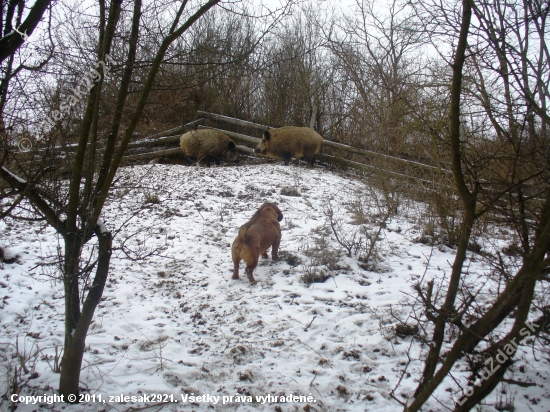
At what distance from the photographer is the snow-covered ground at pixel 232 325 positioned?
2.79 meters

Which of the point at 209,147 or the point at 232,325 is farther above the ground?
the point at 209,147

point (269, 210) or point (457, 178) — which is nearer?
point (457, 178)

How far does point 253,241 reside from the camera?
4.53 m

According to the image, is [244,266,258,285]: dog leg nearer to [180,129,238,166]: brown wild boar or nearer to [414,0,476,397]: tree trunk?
[414,0,476,397]: tree trunk

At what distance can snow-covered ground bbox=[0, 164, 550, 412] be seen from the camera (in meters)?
2.79

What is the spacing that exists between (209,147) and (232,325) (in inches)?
365

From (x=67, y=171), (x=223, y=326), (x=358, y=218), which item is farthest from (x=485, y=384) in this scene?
(x=358, y=218)

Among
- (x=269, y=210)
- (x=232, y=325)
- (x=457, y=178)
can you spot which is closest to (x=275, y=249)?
(x=269, y=210)

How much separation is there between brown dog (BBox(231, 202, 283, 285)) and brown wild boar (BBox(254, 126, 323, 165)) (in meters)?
7.24

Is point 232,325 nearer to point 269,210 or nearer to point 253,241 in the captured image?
point 253,241

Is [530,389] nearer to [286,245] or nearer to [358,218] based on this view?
[286,245]

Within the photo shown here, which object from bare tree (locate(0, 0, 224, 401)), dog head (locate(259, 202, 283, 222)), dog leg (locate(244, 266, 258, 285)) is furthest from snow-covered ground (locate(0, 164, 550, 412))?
dog head (locate(259, 202, 283, 222))

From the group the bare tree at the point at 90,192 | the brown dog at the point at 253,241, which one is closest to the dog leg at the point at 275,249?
the brown dog at the point at 253,241

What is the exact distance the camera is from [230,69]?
3.26m
